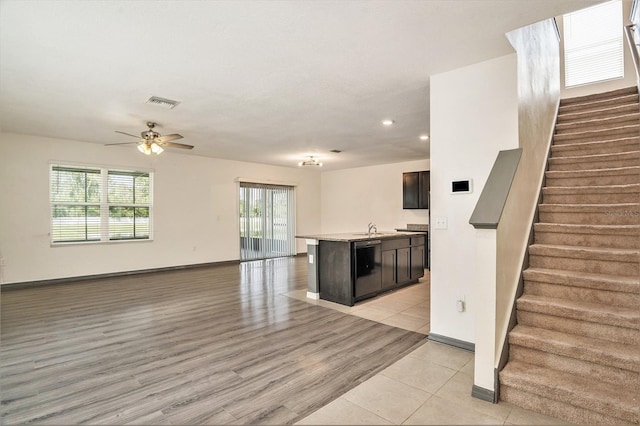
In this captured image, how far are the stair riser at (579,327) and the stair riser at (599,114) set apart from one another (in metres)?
3.39

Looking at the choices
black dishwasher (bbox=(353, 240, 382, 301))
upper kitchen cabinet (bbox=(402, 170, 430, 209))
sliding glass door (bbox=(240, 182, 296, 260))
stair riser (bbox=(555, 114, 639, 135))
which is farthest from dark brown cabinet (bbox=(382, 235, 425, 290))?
sliding glass door (bbox=(240, 182, 296, 260))

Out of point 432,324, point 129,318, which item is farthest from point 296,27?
point 129,318

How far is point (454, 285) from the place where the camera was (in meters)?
3.16

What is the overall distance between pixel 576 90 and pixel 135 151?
9.09 metres

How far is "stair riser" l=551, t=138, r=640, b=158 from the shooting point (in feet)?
11.6

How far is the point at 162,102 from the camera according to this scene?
4.09m

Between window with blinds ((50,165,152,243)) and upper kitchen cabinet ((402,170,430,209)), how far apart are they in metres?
6.26

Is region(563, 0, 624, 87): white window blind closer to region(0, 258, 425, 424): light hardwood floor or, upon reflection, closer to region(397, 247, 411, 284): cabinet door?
region(397, 247, 411, 284): cabinet door

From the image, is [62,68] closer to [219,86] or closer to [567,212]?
[219,86]

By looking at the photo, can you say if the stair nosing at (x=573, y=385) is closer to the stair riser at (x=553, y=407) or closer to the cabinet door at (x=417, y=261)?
the stair riser at (x=553, y=407)

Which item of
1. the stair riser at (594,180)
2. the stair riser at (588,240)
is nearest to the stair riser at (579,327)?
the stair riser at (588,240)

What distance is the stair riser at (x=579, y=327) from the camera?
2.16m

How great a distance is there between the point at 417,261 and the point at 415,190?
2.62m

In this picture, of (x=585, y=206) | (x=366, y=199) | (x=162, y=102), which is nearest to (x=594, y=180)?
(x=585, y=206)
